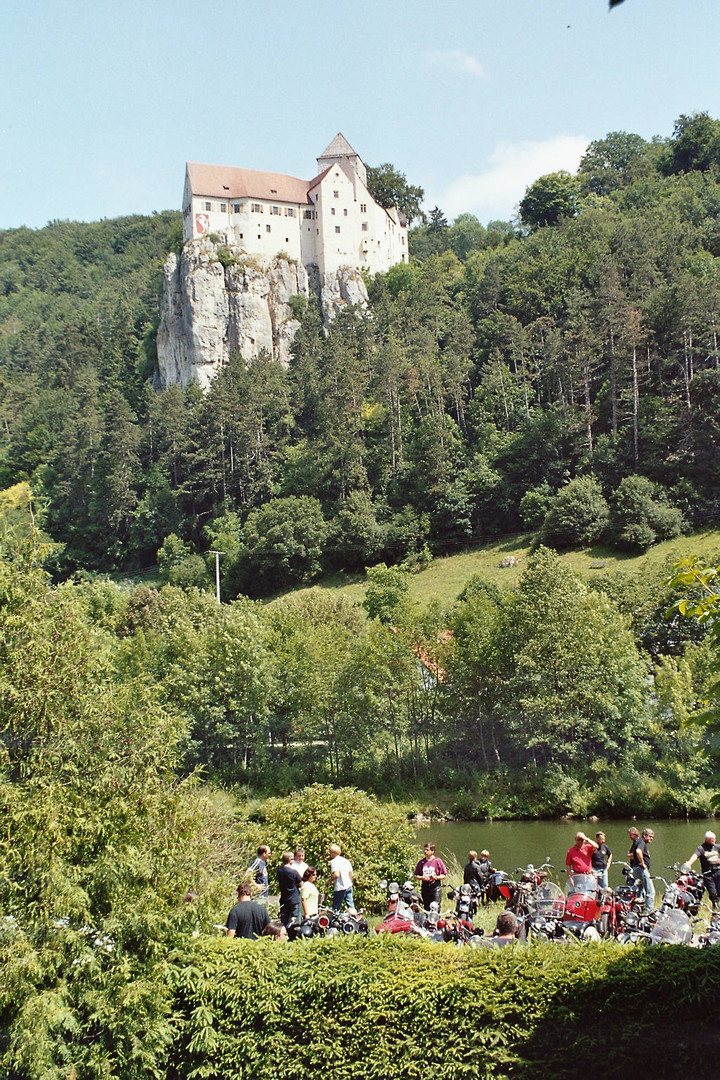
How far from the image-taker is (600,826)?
30.2 meters

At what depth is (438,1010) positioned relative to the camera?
8922mm

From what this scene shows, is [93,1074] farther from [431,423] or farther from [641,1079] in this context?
[431,423]

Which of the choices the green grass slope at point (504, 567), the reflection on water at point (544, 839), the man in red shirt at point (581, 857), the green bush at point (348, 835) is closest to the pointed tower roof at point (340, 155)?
the green grass slope at point (504, 567)

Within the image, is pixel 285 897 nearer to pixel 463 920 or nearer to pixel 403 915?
pixel 403 915

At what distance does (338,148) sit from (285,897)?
122320 millimetres

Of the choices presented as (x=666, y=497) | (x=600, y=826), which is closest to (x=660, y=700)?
(x=600, y=826)

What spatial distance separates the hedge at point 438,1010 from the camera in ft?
27.6

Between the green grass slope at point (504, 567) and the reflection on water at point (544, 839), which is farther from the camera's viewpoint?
the green grass slope at point (504, 567)

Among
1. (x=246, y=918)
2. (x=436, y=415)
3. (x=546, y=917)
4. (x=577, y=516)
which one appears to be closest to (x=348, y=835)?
(x=546, y=917)

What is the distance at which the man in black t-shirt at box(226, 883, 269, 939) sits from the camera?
10711 millimetres

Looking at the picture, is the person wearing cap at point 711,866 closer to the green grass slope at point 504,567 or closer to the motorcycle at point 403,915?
the motorcycle at point 403,915

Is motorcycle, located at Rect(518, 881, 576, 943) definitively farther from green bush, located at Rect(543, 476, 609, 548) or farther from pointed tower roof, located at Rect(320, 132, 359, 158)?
pointed tower roof, located at Rect(320, 132, 359, 158)

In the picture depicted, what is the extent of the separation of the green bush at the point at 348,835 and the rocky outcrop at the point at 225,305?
90.3 metres

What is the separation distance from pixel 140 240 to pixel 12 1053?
614 ft
